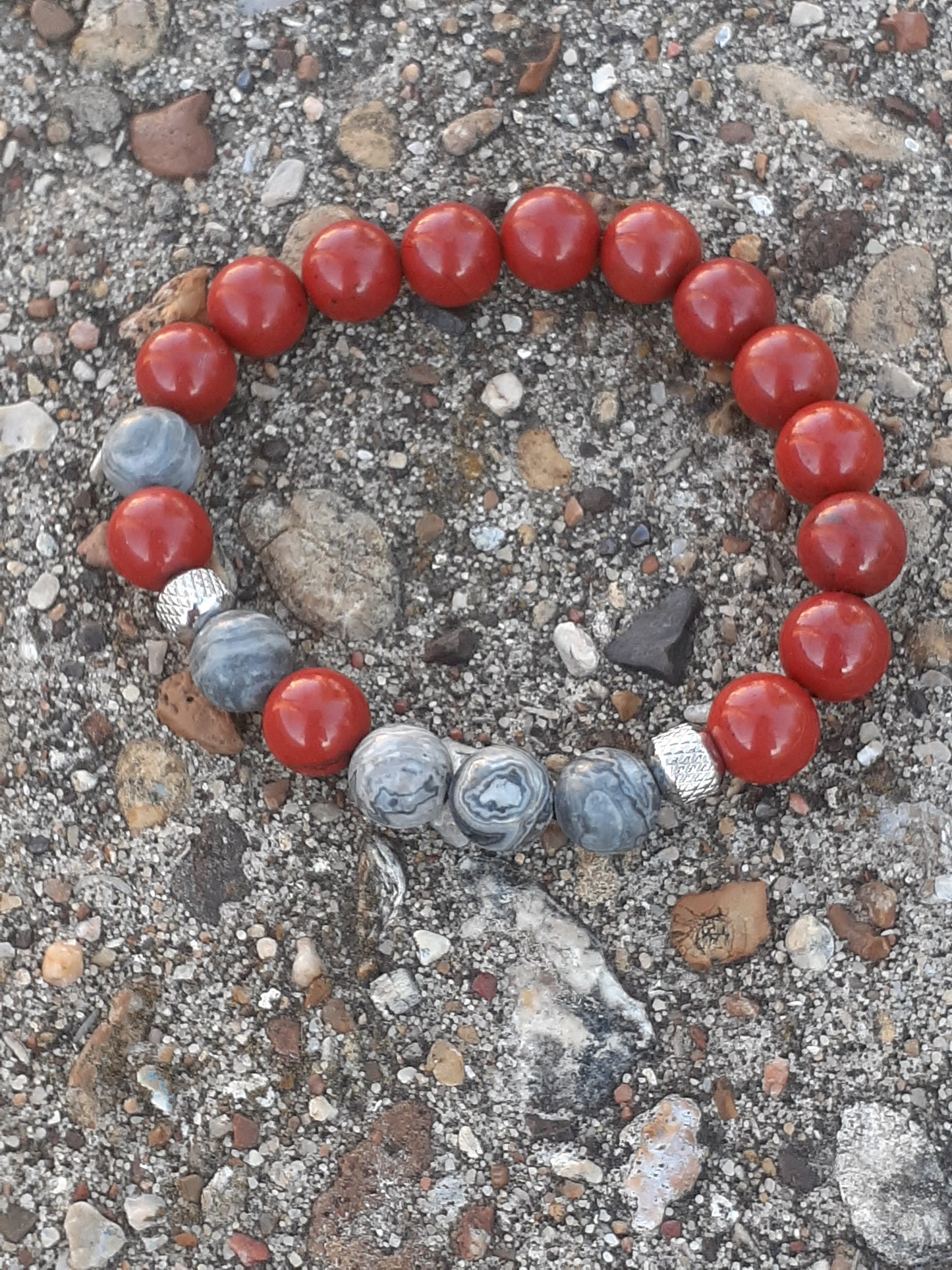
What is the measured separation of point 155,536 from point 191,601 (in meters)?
0.12

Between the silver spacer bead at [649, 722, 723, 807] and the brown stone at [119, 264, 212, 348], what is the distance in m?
1.12

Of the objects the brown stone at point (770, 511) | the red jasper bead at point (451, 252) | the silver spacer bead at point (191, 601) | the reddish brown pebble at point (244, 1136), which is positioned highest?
the red jasper bead at point (451, 252)

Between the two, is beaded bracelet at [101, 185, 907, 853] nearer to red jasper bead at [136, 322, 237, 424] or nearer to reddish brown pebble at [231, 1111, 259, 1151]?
red jasper bead at [136, 322, 237, 424]

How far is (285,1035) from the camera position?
79.0 inches

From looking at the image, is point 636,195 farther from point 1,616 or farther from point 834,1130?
point 834,1130

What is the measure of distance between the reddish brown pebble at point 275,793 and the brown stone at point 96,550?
18.6 inches

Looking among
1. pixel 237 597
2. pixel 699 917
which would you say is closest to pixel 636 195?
pixel 237 597

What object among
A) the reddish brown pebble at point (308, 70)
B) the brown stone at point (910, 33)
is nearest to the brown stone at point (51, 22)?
the reddish brown pebble at point (308, 70)

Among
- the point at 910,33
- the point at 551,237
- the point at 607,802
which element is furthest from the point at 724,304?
the point at 607,802

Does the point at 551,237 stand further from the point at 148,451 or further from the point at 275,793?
the point at 275,793

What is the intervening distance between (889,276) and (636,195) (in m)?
0.48

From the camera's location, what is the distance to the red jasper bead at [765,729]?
1.96 metres

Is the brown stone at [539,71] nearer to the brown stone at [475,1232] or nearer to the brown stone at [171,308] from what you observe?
the brown stone at [171,308]

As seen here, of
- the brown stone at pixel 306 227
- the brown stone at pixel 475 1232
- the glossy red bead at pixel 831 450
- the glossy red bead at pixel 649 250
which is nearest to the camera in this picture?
the brown stone at pixel 475 1232
